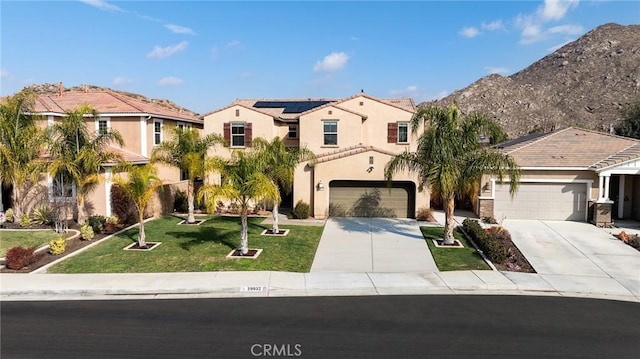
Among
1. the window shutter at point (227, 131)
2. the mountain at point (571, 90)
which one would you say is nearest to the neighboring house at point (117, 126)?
the window shutter at point (227, 131)

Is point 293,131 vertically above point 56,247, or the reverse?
point 293,131

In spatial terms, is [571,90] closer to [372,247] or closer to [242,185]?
[372,247]

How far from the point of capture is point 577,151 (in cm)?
2289

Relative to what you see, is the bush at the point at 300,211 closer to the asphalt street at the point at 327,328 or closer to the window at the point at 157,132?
the window at the point at 157,132

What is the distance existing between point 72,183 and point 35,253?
5942 millimetres

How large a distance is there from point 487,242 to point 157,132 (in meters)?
19.6

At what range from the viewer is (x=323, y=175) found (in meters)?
22.8

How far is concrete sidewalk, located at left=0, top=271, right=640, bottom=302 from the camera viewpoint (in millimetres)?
11422

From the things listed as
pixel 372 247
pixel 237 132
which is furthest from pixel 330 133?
pixel 372 247

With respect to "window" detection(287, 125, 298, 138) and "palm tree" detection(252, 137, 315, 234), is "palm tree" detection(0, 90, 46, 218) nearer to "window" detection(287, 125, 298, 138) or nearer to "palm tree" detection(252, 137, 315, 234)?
"palm tree" detection(252, 137, 315, 234)

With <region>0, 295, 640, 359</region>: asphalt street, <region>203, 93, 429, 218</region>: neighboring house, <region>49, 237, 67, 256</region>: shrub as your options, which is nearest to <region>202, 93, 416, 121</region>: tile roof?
<region>203, 93, 429, 218</region>: neighboring house

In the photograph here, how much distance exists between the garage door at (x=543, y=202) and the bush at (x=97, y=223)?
61.8 ft

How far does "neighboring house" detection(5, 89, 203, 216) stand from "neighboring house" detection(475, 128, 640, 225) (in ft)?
57.9

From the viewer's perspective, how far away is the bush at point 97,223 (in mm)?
18062
